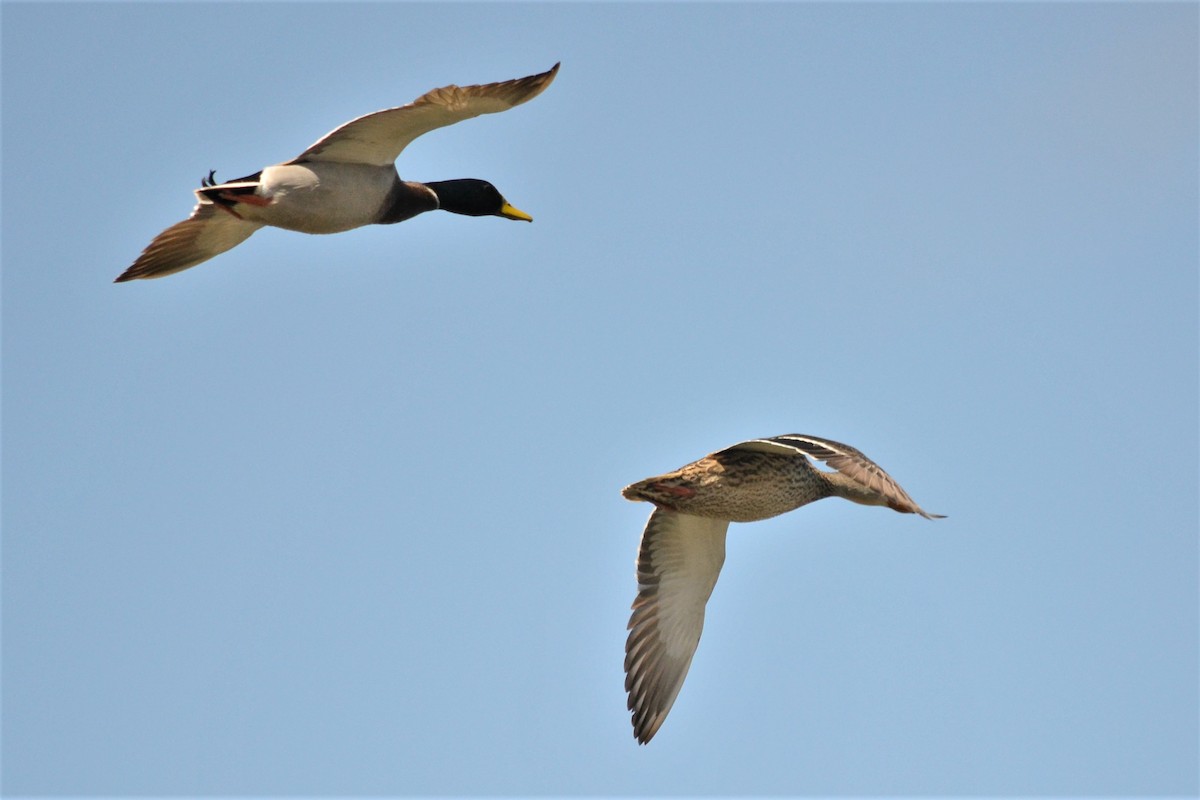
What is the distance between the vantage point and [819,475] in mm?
13750

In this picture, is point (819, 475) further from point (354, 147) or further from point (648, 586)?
point (354, 147)

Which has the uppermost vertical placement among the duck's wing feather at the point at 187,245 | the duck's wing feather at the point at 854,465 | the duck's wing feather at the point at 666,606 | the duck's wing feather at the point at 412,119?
the duck's wing feather at the point at 412,119

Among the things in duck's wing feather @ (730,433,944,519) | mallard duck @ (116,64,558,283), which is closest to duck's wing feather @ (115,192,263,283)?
mallard duck @ (116,64,558,283)

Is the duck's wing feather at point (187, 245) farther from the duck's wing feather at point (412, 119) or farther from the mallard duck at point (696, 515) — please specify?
the mallard duck at point (696, 515)

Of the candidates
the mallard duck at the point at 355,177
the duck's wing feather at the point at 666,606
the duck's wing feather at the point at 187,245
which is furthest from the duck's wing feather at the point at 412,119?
the duck's wing feather at the point at 666,606

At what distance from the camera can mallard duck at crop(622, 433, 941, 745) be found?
1270cm

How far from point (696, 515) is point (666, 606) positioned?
1.29 m

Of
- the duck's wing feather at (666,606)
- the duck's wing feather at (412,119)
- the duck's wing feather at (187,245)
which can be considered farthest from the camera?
the duck's wing feather at (187,245)

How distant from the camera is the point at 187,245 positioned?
15.4 m

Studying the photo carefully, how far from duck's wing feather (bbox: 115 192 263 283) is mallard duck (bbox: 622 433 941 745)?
431cm

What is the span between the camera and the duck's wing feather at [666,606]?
1491cm

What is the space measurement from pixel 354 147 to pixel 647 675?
5.10m

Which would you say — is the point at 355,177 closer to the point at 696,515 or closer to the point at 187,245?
the point at 187,245

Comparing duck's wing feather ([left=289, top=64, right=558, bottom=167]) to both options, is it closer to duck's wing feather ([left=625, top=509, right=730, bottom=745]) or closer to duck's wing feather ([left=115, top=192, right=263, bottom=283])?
duck's wing feather ([left=115, top=192, right=263, bottom=283])
